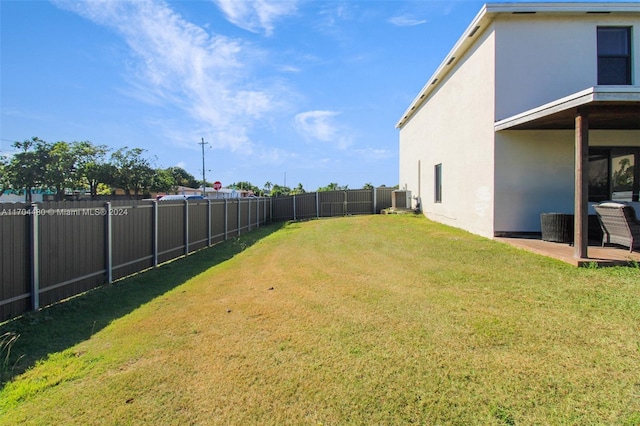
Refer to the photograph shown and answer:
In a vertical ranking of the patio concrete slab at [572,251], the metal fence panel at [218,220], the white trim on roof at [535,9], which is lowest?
the patio concrete slab at [572,251]

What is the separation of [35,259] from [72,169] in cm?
3856

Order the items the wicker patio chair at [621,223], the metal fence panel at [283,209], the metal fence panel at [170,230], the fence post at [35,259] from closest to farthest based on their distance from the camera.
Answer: the fence post at [35,259] < the wicker patio chair at [621,223] < the metal fence panel at [170,230] < the metal fence panel at [283,209]

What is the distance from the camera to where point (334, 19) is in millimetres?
10367

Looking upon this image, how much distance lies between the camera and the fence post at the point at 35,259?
4.29 m

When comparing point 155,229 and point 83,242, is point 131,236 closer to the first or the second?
point 155,229

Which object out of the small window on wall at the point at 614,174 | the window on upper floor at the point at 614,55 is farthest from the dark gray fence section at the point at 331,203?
the window on upper floor at the point at 614,55

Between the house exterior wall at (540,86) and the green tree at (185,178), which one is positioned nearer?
the house exterior wall at (540,86)

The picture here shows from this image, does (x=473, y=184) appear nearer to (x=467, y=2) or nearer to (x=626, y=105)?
(x=626, y=105)

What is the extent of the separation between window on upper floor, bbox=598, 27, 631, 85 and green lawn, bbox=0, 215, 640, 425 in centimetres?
607

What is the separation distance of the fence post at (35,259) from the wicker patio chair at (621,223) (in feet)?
31.8

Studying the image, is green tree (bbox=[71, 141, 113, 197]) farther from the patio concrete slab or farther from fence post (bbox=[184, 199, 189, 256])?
the patio concrete slab

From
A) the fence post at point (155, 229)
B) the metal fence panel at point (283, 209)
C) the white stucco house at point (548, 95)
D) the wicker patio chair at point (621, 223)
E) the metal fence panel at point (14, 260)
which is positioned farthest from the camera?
the metal fence panel at point (283, 209)

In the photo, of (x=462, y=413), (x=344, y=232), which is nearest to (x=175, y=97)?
(x=344, y=232)

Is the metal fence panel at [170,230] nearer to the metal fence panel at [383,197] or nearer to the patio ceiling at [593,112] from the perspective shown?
the patio ceiling at [593,112]
